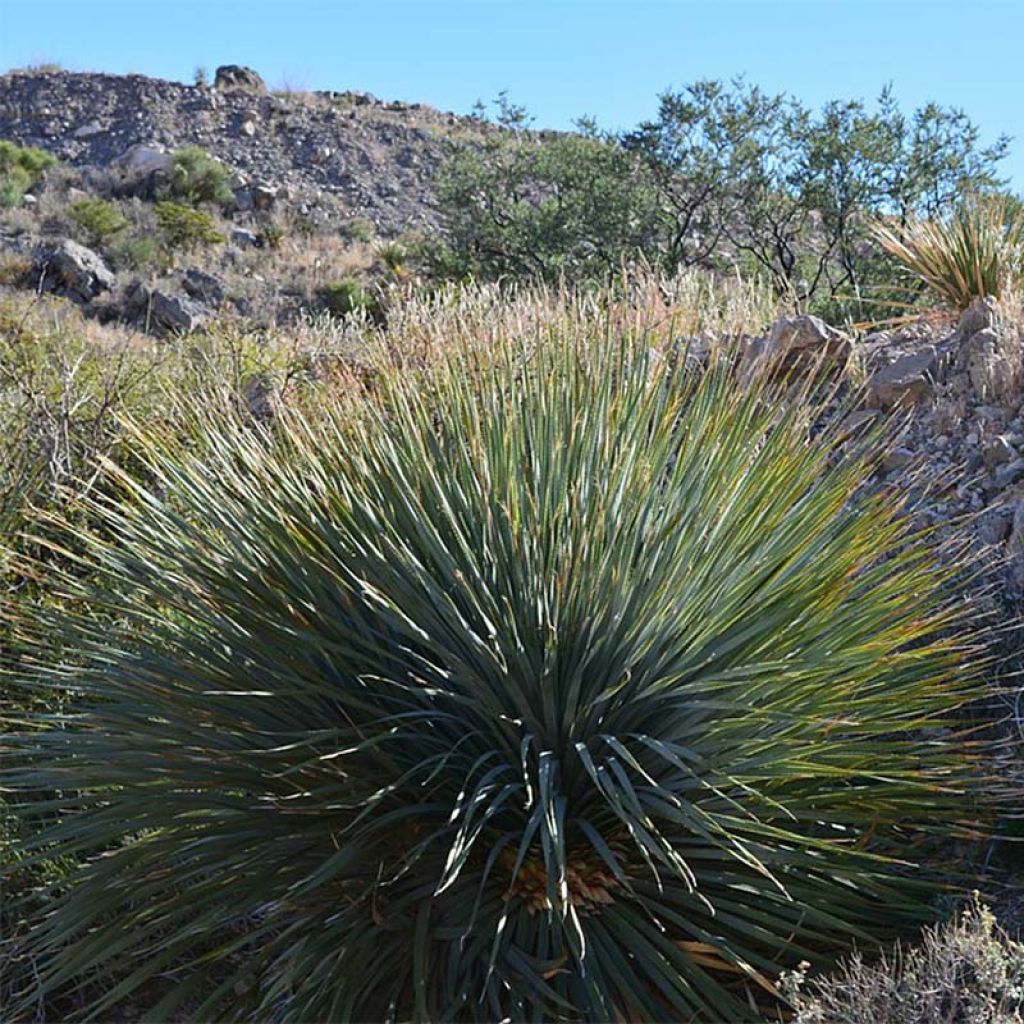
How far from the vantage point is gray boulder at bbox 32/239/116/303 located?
21.6 m

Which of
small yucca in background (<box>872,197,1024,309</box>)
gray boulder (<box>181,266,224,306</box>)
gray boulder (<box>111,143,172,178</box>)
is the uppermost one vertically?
gray boulder (<box>111,143,172,178</box>)

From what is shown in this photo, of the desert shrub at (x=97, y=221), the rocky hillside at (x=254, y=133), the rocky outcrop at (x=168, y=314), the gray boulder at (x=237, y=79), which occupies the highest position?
the gray boulder at (x=237, y=79)

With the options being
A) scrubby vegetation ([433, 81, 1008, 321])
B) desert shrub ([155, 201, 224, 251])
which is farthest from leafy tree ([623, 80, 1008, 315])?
desert shrub ([155, 201, 224, 251])

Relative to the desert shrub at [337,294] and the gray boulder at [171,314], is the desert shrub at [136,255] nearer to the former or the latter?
the desert shrub at [337,294]

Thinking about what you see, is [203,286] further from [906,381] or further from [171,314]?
[906,381]

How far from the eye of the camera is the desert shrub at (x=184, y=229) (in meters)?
25.7

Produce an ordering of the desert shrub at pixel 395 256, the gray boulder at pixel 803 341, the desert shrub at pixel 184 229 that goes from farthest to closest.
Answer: the desert shrub at pixel 184 229, the desert shrub at pixel 395 256, the gray boulder at pixel 803 341

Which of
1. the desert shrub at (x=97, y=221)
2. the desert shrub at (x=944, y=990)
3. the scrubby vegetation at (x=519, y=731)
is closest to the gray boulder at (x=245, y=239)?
the desert shrub at (x=97, y=221)

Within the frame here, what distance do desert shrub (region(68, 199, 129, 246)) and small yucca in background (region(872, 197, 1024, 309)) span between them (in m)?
19.8

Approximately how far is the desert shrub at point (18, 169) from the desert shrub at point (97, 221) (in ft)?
5.67

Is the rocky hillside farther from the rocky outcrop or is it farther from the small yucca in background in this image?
the small yucca in background

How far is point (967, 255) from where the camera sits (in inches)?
318

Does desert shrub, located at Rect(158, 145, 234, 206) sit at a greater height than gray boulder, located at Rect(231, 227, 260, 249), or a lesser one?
greater

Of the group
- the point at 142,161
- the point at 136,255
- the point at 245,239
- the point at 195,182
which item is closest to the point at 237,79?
the point at 142,161
